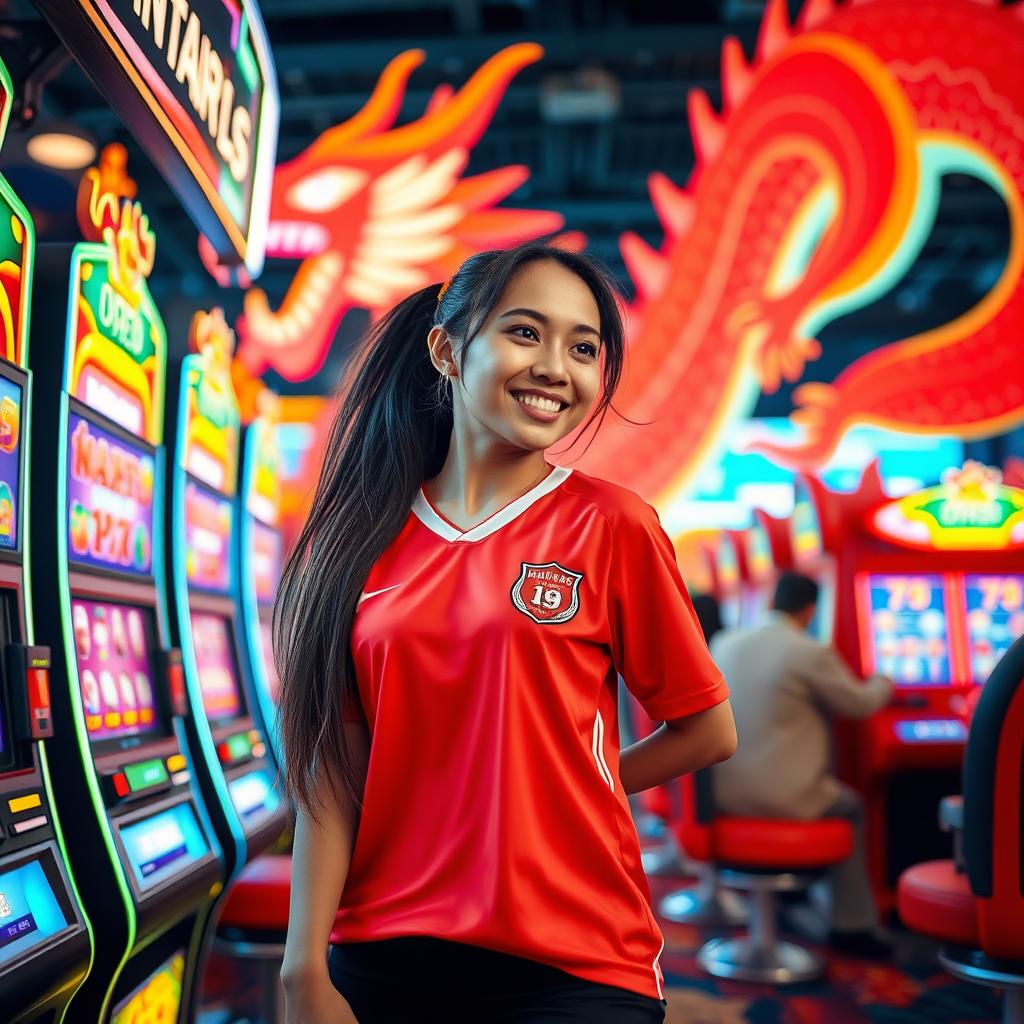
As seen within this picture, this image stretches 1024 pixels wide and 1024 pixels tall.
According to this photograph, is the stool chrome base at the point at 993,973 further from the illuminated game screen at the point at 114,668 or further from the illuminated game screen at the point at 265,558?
the illuminated game screen at the point at 265,558

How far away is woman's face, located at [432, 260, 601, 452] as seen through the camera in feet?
4.20

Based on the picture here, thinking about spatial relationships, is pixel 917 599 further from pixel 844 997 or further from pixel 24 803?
pixel 24 803

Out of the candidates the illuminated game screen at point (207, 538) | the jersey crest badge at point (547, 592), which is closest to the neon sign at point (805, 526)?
the illuminated game screen at point (207, 538)

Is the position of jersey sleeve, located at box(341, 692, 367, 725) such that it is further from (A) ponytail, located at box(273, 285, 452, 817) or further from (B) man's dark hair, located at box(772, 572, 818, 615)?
(B) man's dark hair, located at box(772, 572, 818, 615)

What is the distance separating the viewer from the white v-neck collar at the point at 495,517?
4.29ft

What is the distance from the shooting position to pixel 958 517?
4742 mm

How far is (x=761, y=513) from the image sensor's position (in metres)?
5.59

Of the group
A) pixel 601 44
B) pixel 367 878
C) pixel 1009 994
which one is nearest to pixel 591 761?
pixel 367 878

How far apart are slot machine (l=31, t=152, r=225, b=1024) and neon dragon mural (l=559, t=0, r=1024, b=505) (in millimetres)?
2575

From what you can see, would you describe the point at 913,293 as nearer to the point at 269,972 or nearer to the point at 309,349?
the point at 309,349

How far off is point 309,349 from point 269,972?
2708 millimetres

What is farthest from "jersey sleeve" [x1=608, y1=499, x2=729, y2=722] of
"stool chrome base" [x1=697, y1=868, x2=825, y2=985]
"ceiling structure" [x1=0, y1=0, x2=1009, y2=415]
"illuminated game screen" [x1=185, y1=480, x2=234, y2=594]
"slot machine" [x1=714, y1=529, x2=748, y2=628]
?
"slot machine" [x1=714, y1=529, x2=748, y2=628]

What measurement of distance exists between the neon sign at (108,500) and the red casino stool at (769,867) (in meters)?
2.32

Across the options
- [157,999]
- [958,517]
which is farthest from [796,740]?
[157,999]
